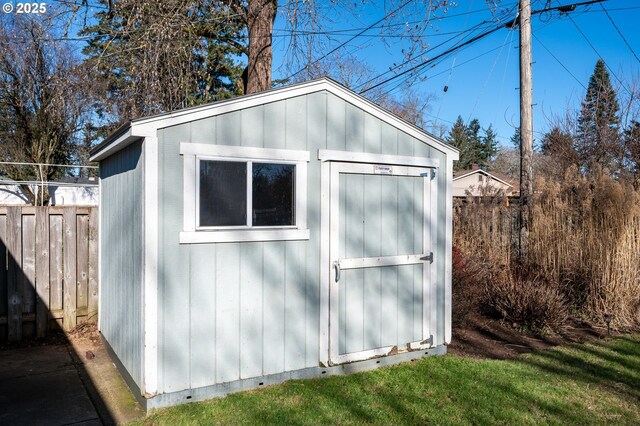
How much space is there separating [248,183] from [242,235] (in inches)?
17.7

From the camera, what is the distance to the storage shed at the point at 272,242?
12.1 ft

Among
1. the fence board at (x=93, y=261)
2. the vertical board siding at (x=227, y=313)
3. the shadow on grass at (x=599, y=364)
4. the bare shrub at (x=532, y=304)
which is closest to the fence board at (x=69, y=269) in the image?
the fence board at (x=93, y=261)

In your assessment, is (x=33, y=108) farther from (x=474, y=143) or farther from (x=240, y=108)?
(x=474, y=143)

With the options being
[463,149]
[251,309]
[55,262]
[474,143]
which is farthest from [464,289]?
[474,143]

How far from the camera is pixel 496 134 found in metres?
42.5

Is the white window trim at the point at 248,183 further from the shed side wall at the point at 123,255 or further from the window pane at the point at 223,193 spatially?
the shed side wall at the point at 123,255

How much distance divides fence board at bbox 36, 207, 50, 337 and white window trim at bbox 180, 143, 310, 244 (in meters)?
2.94

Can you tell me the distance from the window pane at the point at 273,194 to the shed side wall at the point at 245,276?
0.62 ft

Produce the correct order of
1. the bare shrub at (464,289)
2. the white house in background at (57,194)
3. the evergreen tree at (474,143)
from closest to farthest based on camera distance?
1. the bare shrub at (464,289)
2. the white house in background at (57,194)
3. the evergreen tree at (474,143)

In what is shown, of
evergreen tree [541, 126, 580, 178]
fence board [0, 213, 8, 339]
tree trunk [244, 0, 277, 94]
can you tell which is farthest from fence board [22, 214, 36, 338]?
evergreen tree [541, 126, 580, 178]

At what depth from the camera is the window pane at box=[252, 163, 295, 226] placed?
4043 mm

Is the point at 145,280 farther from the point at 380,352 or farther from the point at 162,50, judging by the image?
the point at 162,50

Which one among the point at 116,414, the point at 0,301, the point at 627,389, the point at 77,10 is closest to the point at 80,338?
the point at 0,301

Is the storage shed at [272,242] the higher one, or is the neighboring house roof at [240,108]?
the neighboring house roof at [240,108]
